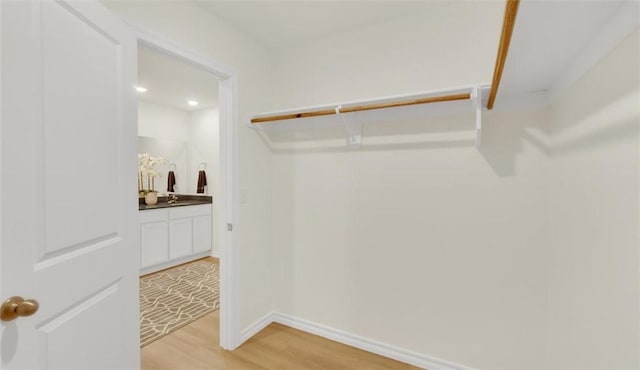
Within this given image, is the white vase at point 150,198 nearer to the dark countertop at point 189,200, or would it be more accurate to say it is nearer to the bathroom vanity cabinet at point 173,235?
the dark countertop at point 189,200

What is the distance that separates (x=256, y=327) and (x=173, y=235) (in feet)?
7.66

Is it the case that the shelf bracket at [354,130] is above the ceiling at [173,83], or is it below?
below

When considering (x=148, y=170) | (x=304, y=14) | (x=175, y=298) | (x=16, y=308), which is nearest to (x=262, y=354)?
(x=175, y=298)

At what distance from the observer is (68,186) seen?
98 cm

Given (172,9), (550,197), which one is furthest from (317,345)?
(172,9)

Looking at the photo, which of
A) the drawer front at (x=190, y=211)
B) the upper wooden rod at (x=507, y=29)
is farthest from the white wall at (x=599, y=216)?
the drawer front at (x=190, y=211)

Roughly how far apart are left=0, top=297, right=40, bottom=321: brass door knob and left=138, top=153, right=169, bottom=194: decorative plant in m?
3.62

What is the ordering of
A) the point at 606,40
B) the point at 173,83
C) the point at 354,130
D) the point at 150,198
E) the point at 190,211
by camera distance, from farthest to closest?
the point at 190,211 < the point at 150,198 < the point at 173,83 < the point at 354,130 < the point at 606,40

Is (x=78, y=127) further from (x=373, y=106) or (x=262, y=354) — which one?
(x=262, y=354)

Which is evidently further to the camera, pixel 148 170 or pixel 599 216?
pixel 148 170

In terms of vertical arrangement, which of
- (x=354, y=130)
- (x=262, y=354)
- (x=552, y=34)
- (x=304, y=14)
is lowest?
(x=262, y=354)

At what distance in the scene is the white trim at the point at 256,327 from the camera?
85.7 inches

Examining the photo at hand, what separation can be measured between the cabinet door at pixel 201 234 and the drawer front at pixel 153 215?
0.49m

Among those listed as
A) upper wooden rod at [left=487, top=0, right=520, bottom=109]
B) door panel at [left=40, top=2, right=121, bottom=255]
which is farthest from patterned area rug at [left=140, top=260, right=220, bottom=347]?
upper wooden rod at [left=487, top=0, right=520, bottom=109]
